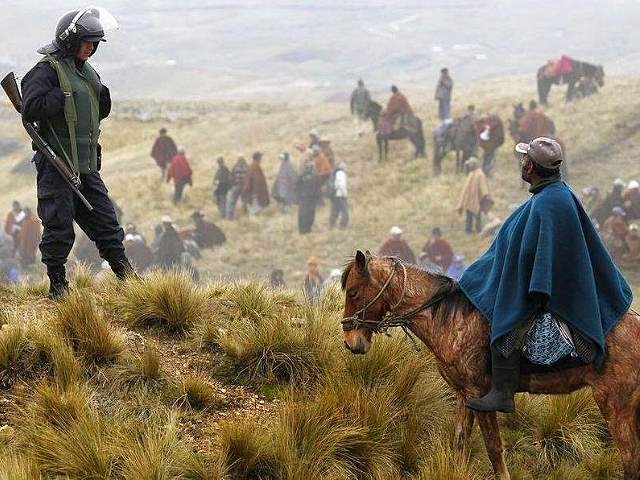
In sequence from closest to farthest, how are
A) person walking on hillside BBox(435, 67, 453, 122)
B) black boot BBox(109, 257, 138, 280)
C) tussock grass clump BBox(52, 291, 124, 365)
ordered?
1. tussock grass clump BBox(52, 291, 124, 365)
2. black boot BBox(109, 257, 138, 280)
3. person walking on hillside BBox(435, 67, 453, 122)

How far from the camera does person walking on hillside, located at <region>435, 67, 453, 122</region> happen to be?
28906mm

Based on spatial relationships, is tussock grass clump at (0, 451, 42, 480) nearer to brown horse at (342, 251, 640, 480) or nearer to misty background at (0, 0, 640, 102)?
brown horse at (342, 251, 640, 480)

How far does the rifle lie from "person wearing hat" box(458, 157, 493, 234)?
17658 mm

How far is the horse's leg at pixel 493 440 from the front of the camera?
13.8 ft

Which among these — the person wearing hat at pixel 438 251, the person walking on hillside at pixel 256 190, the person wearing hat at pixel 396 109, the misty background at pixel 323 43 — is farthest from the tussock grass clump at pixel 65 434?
the misty background at pixel 323 43

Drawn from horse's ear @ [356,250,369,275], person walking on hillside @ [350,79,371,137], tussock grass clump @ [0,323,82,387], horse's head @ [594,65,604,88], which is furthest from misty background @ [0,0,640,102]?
horse's ear @ [356,250,369,275]

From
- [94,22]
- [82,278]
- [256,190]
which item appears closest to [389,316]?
[94,22]

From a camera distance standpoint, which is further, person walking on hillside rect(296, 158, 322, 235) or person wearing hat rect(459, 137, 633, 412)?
person walking on hillside rect(296, 158, 322, 235)

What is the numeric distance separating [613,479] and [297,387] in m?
1.94

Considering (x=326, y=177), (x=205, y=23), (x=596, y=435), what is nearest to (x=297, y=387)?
(x=596, y=435)

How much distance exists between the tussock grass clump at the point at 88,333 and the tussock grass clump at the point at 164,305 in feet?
1.90

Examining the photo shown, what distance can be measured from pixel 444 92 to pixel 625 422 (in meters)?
26.3

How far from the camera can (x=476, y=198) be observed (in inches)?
885

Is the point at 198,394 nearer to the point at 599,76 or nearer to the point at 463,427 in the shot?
the point at 463,427
